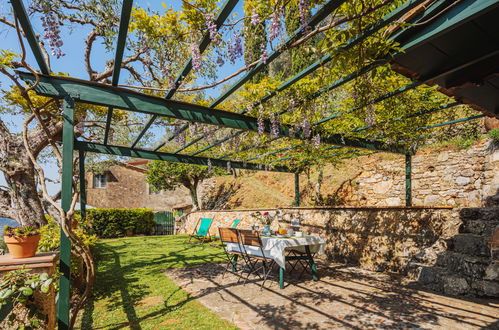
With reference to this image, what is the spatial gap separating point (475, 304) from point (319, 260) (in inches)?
117

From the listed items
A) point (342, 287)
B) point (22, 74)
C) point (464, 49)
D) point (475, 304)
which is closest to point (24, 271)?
point (22, 74)

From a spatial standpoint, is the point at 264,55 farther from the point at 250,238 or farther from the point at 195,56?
the point at 250,238

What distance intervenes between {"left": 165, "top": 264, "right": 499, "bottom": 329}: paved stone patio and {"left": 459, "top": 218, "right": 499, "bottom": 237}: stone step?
3.59 feet

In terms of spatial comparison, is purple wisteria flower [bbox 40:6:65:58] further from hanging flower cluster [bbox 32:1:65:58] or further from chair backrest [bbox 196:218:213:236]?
chair backrest [bbox 196:218:213:236]

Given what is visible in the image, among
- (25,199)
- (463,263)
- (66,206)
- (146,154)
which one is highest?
(146,154)

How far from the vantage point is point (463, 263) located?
370 centimetres

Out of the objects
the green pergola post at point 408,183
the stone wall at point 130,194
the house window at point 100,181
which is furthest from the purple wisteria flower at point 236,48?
the house window at point 100,181

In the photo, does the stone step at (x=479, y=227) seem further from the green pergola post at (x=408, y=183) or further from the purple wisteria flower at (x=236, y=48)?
the purple wisteria flower at (x=236, y=48)

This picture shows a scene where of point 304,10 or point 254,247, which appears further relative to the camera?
point 254,247

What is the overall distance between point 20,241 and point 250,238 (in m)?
2.75

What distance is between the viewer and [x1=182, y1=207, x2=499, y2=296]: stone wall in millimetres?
3590

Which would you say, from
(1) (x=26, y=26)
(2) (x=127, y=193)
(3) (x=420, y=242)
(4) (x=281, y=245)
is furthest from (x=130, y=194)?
(1) (x=26, y=26)

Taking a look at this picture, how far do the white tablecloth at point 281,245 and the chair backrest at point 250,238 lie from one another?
16cm

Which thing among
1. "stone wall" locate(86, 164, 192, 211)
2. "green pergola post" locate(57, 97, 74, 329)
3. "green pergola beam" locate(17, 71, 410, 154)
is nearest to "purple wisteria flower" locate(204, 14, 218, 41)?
"green pergola beam" locate(17, 71, 410, 154)
